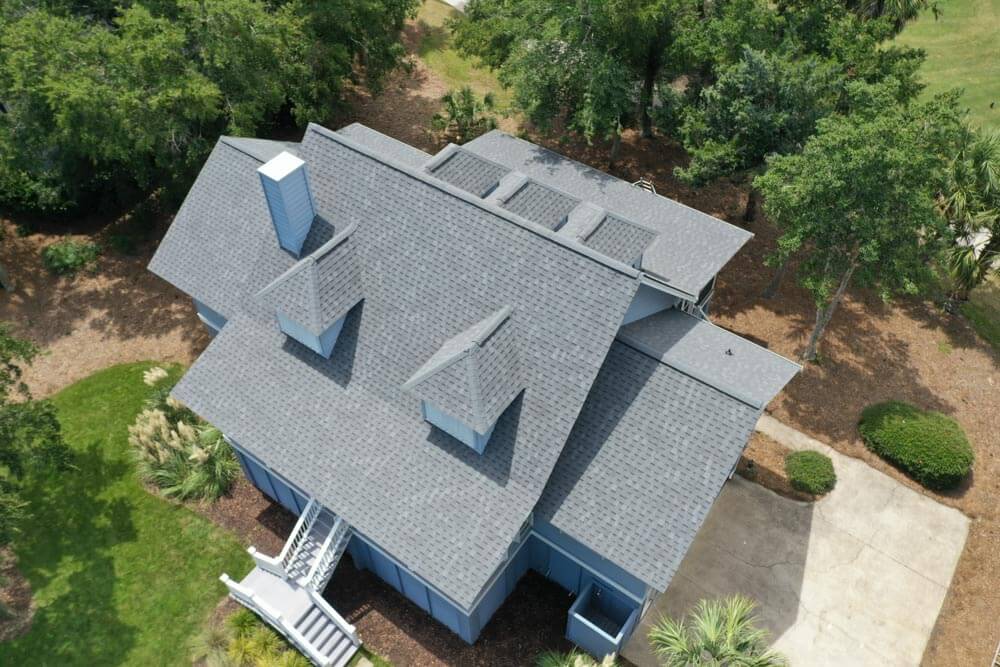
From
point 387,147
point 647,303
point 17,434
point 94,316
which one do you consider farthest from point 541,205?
point 94,316

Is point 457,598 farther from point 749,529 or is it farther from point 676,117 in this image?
point 676,117

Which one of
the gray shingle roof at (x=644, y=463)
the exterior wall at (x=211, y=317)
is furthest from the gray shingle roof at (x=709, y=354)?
the exterior wall at (x=211, y=317)

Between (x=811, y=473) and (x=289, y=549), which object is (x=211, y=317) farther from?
(x=811, y=473)

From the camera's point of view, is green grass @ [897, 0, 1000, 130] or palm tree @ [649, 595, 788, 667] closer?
palm tree @ [649, 595, 788, 667]

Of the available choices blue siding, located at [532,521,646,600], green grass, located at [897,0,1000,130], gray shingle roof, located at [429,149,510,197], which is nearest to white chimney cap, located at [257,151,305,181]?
gray shingle roof, located at [429,149,510,197]

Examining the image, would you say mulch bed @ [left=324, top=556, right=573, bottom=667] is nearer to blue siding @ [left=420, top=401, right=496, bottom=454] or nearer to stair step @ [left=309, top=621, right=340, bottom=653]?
stair step @ [left=309, top=621, right=340, bottom=653]

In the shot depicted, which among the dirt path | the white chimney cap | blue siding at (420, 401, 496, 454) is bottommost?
the dirt path

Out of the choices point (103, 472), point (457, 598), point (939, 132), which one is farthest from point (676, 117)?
point (103, 472)

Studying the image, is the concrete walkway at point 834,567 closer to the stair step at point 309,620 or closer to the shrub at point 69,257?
the stair step at point 309,620
